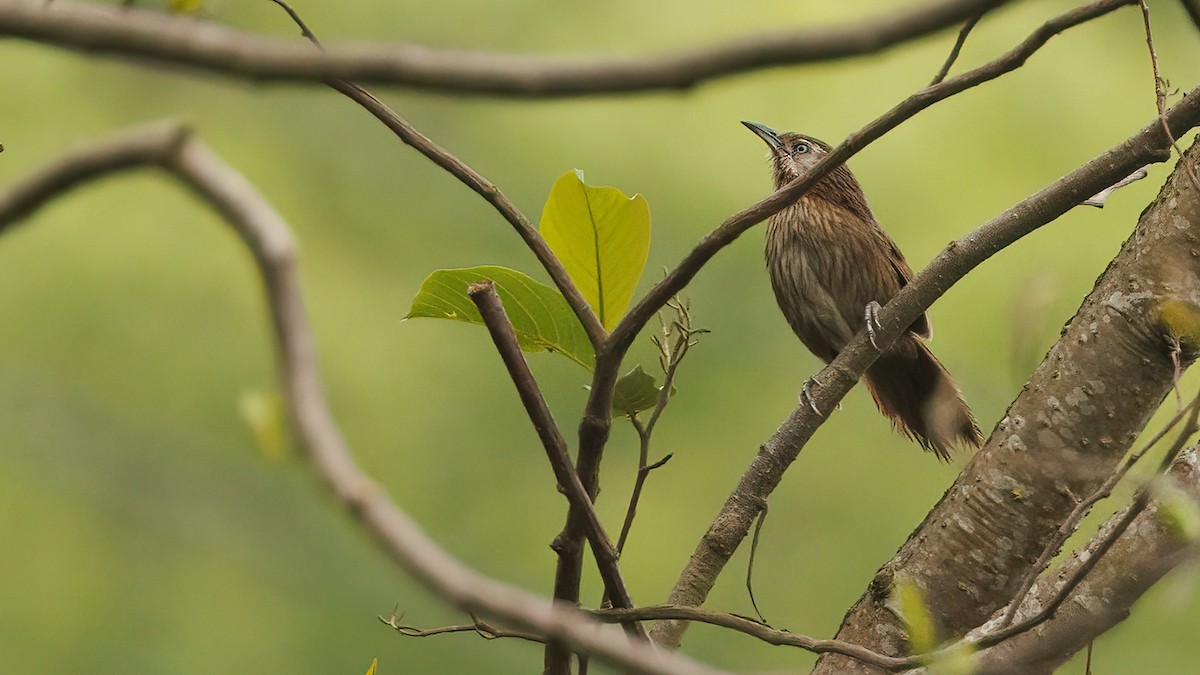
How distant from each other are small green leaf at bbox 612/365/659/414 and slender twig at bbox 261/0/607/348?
136 mm

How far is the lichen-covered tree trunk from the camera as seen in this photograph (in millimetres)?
1230

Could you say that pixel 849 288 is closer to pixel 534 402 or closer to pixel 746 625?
pixel 746 625

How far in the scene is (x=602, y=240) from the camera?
1.08m

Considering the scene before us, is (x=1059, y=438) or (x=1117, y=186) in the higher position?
(x=1117, y=186)

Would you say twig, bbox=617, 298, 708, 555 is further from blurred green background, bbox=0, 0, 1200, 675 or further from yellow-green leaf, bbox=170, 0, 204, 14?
blurred green background, bbox=0, 0, 1200, 675

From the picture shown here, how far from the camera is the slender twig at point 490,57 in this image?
35 centimetres

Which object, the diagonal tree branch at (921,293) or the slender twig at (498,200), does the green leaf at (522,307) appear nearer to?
the slender twig at (498,200)

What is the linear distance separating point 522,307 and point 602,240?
95 mm

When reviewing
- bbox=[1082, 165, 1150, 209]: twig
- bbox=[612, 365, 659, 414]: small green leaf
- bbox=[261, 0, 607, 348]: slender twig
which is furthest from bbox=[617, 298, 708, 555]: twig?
bbox=[1082, 165, 1150, 209]: twig

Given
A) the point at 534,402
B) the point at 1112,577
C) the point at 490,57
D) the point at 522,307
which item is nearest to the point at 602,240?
the point at 522,307

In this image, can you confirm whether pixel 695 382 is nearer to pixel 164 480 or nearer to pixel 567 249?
pixel 164 480

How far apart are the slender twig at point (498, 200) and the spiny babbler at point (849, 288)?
4.53 ft

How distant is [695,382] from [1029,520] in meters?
2.91

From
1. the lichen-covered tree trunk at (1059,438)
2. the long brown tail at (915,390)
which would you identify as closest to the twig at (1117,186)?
the lichen-covered tree trunk at (1059,438)
